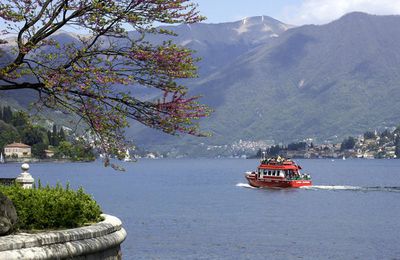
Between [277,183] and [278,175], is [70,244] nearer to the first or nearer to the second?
[277,183]

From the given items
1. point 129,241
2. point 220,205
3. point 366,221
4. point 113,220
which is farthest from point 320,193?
point 113,220

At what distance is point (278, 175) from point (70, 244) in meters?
124

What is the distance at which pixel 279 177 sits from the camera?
139250mm

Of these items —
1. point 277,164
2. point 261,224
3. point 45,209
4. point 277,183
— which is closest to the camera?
point 45,209

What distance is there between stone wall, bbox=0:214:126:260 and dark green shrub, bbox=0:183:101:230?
652 millimetres

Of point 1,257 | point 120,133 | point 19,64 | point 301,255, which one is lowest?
point 301,255

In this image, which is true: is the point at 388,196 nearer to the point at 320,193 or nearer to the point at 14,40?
the point at 320,193

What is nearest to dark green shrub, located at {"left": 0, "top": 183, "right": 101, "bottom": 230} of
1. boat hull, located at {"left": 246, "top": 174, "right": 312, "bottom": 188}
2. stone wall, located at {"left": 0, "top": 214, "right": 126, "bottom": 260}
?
stone wall, located at {"left": 0, "top": 214, "right": 126, "bottom": 260}

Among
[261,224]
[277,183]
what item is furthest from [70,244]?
[277,183]

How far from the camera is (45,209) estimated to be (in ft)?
65.7

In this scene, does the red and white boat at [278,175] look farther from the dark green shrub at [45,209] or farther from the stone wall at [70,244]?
the stone wall at [70,244]

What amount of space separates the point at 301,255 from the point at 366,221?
33.4 metres

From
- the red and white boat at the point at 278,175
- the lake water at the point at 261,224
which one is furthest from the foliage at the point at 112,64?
the red and white boat at the point at 278,175

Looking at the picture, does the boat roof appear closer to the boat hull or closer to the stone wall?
the boat hull
